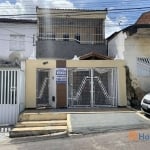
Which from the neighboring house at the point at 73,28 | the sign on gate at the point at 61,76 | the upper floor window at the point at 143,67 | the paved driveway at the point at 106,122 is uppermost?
the neighboring house at the point at 73,28

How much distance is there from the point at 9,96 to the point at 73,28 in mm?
14780

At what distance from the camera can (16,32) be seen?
29000mm

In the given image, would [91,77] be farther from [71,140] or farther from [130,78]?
[71,140]

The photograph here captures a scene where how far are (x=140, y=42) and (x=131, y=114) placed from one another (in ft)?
20.2

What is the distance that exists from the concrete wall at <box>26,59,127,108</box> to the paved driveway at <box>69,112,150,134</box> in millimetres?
3418

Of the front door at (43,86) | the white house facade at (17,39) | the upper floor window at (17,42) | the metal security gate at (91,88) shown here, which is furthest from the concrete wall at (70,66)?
the upper floor window at (17,42)

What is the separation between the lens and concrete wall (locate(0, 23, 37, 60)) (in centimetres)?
2886

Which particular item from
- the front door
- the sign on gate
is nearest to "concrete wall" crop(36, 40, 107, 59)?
the front door

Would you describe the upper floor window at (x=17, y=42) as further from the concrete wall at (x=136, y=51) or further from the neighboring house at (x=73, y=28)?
the concrete wall at (x=136, y=51)

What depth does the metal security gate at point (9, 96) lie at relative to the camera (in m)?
18.2

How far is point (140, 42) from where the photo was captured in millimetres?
22438

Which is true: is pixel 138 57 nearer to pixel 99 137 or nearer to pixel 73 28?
pixel 99 137

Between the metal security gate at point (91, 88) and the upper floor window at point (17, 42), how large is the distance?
8724 millimetres

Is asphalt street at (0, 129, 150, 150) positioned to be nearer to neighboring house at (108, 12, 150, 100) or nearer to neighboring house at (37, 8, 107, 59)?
neighboring house at (108, 12, 150, 100)
